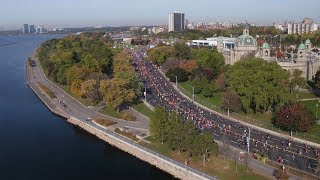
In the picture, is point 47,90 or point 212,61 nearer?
point 47,90

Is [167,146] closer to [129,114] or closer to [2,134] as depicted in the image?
[129,114]

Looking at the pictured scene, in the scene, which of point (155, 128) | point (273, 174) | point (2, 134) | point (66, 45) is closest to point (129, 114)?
point (155, 128)

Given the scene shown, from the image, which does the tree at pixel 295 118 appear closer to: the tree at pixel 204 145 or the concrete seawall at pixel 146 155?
Result: the tree at pixel 204 145

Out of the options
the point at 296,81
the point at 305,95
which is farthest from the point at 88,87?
the point at 305,95

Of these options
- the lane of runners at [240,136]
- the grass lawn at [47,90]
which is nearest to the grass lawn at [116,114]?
the lane of runners at [240,136]

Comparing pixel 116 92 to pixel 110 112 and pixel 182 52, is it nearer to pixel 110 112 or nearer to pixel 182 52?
pixel 110 112

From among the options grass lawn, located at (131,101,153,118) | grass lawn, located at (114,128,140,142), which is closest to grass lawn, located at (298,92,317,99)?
grass lawn, located at (131,101,153,118)

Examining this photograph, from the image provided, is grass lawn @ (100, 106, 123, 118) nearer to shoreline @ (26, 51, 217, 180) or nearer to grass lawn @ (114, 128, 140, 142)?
shoreline @ (26, 51, 217, 180)
